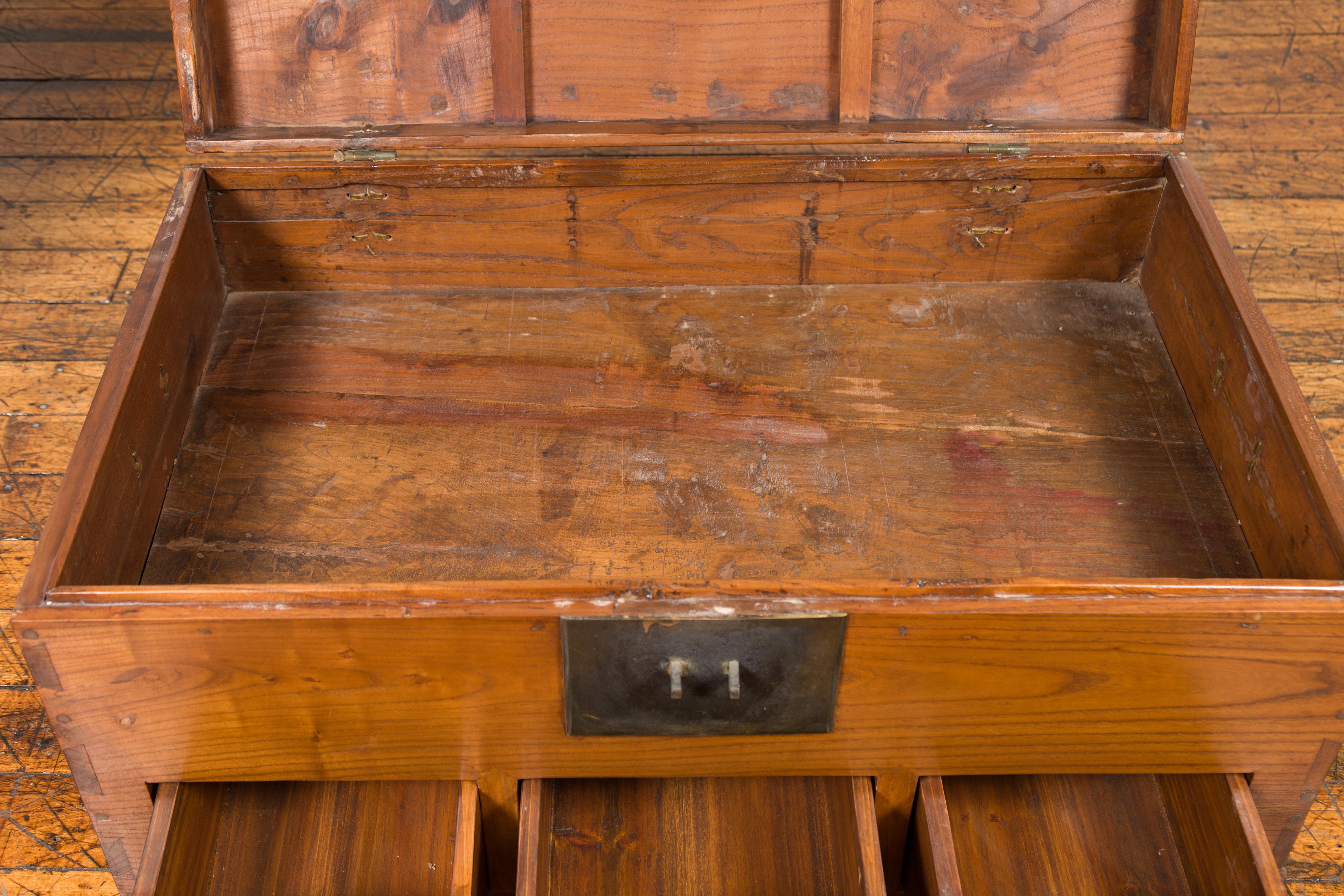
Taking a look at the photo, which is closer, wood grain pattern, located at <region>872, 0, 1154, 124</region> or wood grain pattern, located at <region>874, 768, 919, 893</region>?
wood grain pattern, located at <region>874, 768, 919, 893</region>

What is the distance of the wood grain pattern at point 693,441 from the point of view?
1763mm

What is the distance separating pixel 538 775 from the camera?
1660 mm

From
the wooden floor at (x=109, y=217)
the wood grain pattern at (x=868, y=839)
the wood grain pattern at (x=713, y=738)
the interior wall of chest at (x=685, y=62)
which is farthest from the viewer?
the interior wall of chest at (x=685, y=62)

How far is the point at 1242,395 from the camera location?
70.4 inches

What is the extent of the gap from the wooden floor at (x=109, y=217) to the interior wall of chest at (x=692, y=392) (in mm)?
536

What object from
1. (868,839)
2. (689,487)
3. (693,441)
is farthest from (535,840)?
(693,441)

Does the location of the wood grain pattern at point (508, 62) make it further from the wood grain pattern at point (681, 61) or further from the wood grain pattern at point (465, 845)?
the wood grain pattern at point (465, 845)

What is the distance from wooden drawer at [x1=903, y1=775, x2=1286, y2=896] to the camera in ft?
5.22

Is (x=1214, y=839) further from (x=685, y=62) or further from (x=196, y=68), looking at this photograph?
(x=196, y=68)

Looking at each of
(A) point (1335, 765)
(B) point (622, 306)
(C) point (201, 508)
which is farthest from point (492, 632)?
(A) point (1335, 765)

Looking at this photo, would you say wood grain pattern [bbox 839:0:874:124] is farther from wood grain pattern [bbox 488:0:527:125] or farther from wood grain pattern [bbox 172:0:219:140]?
wood grain pattern [bbox 172:0:219:140]

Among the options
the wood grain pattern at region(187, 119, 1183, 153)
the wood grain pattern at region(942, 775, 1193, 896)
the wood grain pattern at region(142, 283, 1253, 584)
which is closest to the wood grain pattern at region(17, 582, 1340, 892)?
the wood grain pattern at region(942, 775, 1193, 896)

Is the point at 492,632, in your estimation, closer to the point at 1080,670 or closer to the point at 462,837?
the point at 462,837

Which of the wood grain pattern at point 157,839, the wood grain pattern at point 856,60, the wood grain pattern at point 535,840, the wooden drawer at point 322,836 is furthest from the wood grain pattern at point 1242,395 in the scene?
the wood grain pattern at point 157,839
